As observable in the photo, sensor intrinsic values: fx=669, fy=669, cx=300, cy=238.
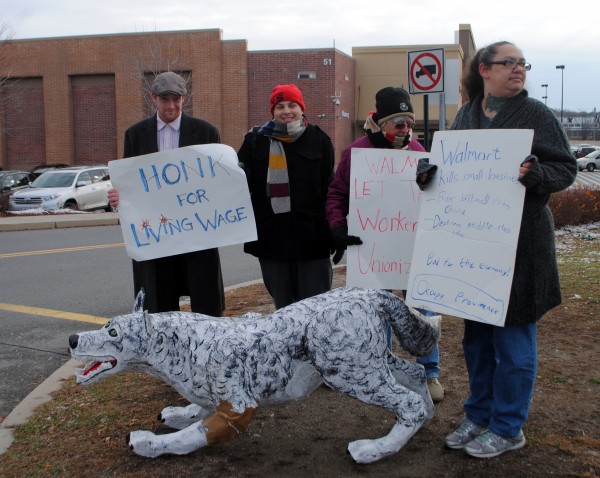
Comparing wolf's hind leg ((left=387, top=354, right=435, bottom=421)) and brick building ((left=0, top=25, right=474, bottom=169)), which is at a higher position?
brick building ((left=0, top=25, right=474, bottom=169))

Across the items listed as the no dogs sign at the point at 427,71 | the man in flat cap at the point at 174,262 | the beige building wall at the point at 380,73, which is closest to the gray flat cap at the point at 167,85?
the man in flat cap at the point at 174,262

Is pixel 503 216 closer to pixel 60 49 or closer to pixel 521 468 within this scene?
pixel 521 468

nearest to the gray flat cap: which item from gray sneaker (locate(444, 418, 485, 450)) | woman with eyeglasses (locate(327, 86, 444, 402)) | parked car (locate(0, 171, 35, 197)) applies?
woman with eyeglasses (locate(327, 86, 444, 402))

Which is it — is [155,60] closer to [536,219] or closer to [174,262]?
[174,262]

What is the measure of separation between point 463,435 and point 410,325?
0.67m

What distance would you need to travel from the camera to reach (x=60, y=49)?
3441cm

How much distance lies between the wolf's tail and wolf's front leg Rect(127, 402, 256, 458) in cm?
83

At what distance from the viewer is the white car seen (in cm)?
1988

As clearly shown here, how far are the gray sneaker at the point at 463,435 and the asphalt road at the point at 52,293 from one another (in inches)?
116

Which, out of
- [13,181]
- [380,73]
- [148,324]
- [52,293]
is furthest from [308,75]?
[148,324]

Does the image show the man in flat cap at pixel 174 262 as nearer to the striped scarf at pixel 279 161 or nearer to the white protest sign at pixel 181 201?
the white protest sign at pixel 181 201

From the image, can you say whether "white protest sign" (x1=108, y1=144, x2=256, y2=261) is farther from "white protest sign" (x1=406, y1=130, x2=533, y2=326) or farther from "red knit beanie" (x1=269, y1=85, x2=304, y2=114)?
"white protest sign" (x1=406, y1=130, x2=533, y2=326)

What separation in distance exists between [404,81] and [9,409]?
33915 millimetres

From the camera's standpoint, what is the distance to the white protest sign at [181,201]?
13.1 feet
